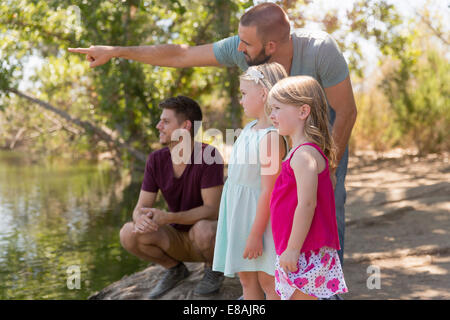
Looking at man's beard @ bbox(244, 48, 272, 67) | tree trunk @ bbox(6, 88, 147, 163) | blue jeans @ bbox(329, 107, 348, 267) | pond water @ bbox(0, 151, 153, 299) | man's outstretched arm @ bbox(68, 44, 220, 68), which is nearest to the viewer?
man's beard @ bbox(244, 48, 272, 67)

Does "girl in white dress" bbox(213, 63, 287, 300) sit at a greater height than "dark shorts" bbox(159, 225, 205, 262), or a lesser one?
greater

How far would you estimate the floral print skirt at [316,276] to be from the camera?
2.01 meters

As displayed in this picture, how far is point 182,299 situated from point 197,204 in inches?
22.2

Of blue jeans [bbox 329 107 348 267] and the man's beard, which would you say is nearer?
the man's beard

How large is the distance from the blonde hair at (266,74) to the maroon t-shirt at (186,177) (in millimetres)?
903

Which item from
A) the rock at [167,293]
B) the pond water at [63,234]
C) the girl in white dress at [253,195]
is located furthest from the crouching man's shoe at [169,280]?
the pond water at [63,234]

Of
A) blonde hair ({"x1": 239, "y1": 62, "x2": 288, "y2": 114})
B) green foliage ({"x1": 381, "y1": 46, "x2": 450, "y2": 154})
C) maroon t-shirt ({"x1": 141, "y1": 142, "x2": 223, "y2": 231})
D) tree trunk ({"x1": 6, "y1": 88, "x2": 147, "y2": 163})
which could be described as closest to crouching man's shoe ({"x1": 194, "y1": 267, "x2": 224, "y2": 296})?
maroon t-shirt ({"x1": 141, "y1": 142, "x2": 223, "y2": 231})

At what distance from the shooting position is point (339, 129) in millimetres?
2666

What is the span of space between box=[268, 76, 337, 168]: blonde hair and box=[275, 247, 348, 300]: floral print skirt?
1.39 feet

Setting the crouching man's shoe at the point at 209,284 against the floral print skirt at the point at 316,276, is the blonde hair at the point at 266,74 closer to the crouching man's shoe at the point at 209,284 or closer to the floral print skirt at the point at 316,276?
the floral print skirt at the point at 316,276

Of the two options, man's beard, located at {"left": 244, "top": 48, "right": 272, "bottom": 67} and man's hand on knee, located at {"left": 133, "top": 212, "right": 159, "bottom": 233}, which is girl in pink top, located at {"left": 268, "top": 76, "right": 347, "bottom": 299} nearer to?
man's beard, located at {"left": 244, "top": 48, "right": 272, "bottom": 67}

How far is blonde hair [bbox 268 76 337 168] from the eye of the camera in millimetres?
2092

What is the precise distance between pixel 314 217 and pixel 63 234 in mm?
4851

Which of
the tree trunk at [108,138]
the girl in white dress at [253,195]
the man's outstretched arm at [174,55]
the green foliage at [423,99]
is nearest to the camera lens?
the girl in white dress at [253,195]
